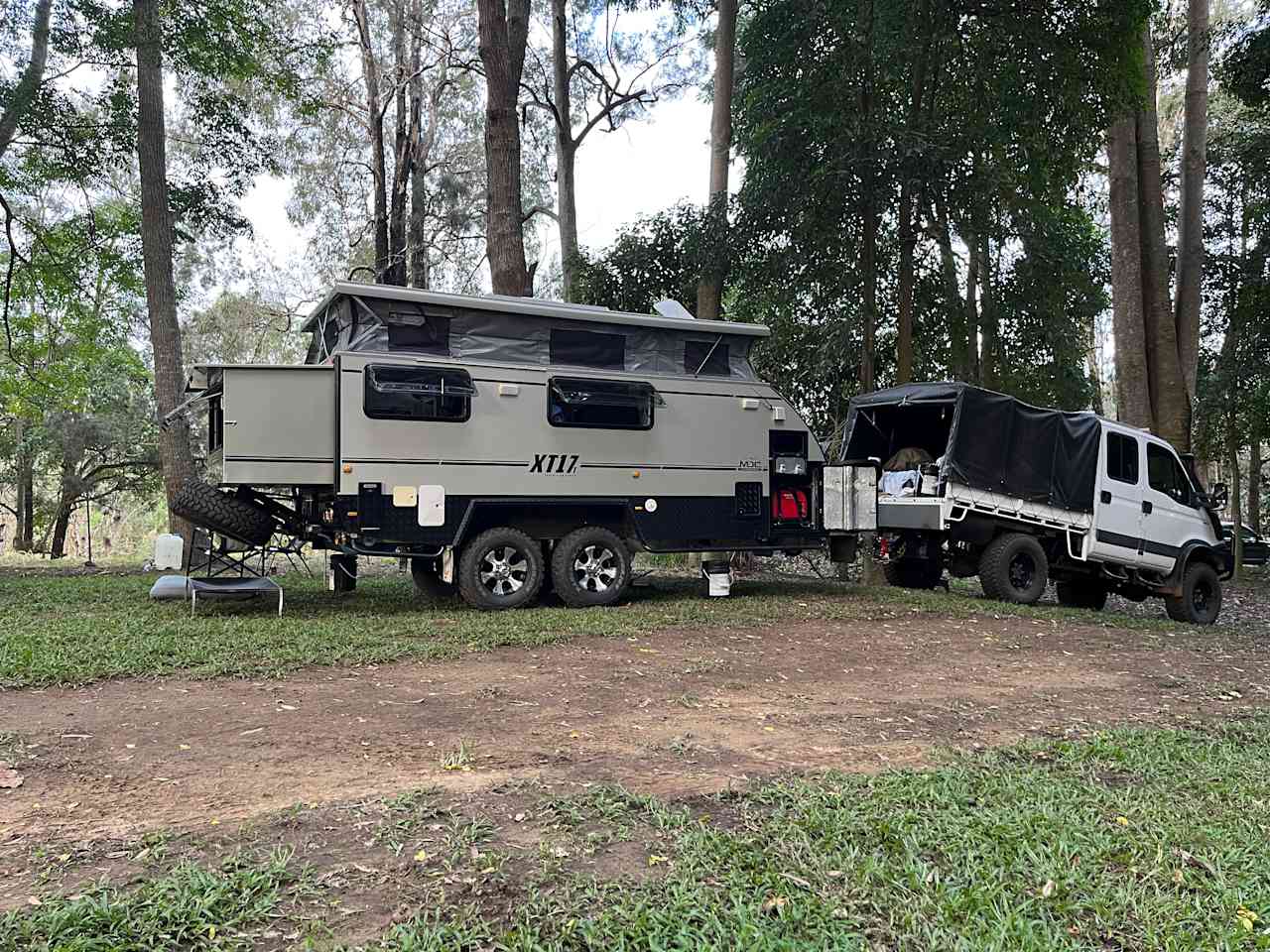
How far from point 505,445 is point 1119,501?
289 inches

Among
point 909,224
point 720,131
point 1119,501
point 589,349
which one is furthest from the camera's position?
point 720,131

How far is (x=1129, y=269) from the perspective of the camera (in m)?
14.5

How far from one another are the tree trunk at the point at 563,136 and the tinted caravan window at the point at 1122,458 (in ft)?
35.8

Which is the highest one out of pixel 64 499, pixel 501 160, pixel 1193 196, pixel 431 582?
pixel 1193 196

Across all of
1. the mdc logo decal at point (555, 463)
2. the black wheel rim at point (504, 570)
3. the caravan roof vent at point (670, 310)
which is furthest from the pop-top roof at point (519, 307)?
the black wheel rim at point (504, 570)

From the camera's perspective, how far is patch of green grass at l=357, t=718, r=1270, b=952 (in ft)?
8.91

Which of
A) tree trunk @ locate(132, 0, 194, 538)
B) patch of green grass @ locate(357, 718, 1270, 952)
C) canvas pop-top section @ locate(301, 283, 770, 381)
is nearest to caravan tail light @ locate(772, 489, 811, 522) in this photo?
canvas pop-top section @ locate(301, 283, 770, 381)

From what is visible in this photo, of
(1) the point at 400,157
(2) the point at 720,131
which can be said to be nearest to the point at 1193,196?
(2) the point at 720,131

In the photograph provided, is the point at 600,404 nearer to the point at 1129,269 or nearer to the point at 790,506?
the point at 790,506

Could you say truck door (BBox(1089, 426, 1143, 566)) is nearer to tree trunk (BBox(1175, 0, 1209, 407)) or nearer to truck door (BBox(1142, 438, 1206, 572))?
truck door (BBox(1142, 438, 1206, 572))

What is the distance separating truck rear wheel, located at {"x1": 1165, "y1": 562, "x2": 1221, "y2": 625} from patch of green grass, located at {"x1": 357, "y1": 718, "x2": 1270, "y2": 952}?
8.52 meters

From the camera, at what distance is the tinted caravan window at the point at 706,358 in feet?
33.4

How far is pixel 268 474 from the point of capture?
8.11 meters

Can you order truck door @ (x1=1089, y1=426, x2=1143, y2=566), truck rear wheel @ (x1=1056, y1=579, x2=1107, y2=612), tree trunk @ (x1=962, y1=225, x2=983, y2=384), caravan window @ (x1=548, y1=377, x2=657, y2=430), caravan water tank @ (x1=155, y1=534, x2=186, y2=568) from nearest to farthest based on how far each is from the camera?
caravan water tank @ (x1=155, y1=534, x2=186, y2=568), caravan window @ (x1=548, y1=377, x2=657, y2=430), truck door @ (x1=1089, y1=426, x2=1143, y2=566), truck rear wheel @ (x1=1056, y1=579, x2=1107, y2=612), tree trunk @ (x1=962, y1=225, x2=983, y2=384)
